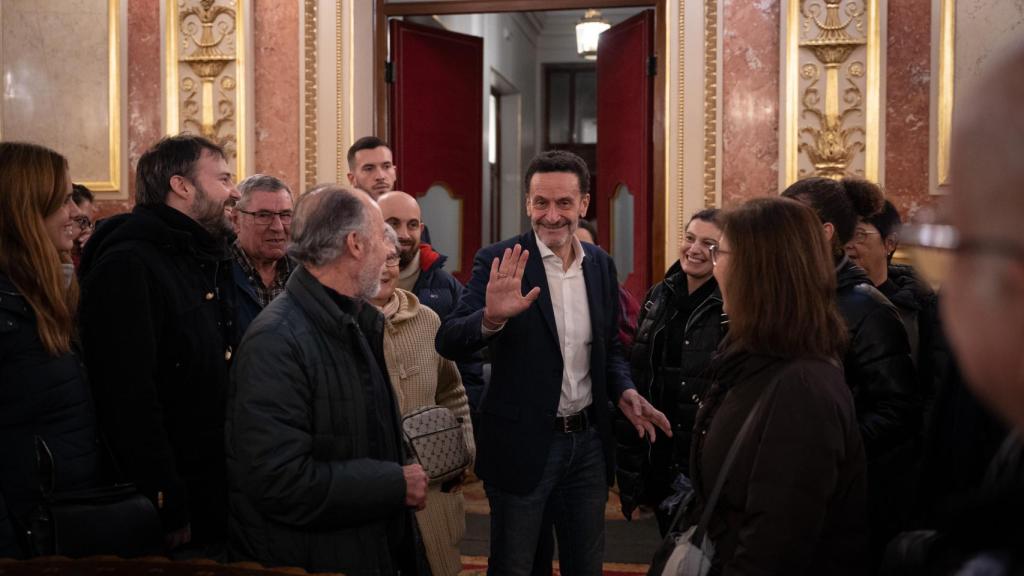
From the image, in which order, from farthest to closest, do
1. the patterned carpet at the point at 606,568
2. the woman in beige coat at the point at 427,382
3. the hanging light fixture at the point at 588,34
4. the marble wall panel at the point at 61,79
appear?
the hanging light fixture at the point at 588,34 < the marble wall panel at the point at 61,79 < the patterned carpet at the point at 606,568 < the woman in beige coat at the point at 427,382

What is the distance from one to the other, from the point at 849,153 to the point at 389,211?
286 cm

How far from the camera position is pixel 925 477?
6.03 ft

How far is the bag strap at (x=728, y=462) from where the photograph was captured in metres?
1.89

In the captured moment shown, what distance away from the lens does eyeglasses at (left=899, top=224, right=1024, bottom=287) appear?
2.43 feet

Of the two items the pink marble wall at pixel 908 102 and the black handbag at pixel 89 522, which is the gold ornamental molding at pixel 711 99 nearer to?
the pink marble wall at pixel 908 102

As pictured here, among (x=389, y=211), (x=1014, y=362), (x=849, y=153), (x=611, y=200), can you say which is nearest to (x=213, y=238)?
(x=389, y=211)

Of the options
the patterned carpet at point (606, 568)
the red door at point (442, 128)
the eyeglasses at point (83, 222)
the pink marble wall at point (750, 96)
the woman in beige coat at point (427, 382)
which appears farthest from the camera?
the red door at point (442, 128)

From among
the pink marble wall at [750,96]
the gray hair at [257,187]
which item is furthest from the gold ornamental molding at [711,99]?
the gray hair at [257,187]

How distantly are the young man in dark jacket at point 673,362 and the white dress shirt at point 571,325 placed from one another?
0.48m

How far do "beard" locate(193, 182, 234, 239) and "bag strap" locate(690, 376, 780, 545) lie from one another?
60.9 inches

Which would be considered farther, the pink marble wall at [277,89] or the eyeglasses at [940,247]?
the pink marble wall at [277,89]

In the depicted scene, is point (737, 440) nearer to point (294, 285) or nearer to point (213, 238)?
point (294, 285)

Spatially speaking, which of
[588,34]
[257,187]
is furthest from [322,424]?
[588,34]

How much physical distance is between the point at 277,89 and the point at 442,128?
1252 mm
